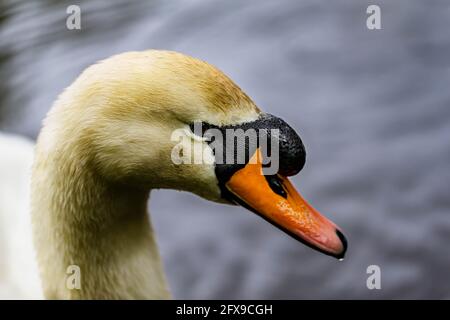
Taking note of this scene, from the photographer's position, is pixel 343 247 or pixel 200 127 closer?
pixel 200 127

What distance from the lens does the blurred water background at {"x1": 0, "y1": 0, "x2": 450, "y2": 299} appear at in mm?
3566

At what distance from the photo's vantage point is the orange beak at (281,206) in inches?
83.4

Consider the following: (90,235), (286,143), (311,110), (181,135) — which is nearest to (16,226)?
(90,235)

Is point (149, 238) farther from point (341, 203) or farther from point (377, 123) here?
point (377, 123)

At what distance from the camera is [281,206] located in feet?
7.03

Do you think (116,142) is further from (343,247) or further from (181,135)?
(343,247)

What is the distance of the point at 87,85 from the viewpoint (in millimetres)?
2072

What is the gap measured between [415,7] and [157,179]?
3.01 metres

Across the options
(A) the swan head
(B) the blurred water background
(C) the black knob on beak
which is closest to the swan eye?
(A) the swan head

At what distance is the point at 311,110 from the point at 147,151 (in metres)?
2.36

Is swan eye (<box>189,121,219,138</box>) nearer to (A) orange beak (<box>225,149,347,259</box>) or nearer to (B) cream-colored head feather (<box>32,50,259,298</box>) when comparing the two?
(B) cream-colored head feather (<box>32,50,259,298</box>)

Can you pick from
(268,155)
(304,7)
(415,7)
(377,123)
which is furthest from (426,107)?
(268,155)

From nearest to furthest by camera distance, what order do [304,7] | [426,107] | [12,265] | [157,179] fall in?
[157,179] → [12,265] → [426,107] → [304,7]

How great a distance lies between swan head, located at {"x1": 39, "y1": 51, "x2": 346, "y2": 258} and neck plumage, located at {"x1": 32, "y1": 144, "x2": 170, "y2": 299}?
0.32 ft
